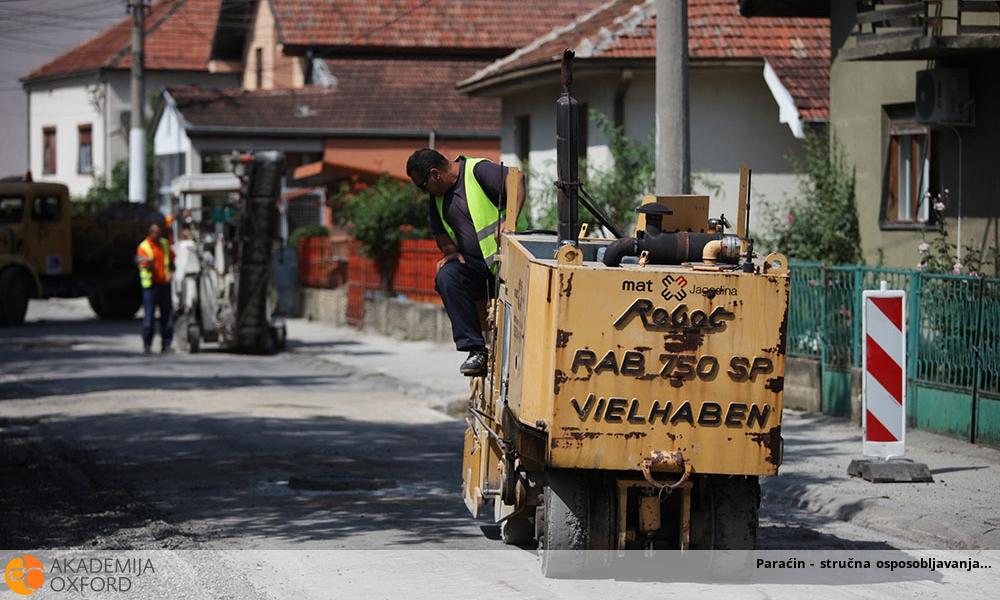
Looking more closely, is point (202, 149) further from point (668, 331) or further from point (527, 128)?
point (668, 331)

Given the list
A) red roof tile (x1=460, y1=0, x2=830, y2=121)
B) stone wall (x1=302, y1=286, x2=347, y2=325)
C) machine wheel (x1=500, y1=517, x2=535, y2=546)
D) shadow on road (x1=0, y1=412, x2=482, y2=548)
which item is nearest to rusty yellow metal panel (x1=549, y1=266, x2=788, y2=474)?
machine wheel (x1=500, y1=517, x2=535, y2=546)

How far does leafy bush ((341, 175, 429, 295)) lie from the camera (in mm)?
27672

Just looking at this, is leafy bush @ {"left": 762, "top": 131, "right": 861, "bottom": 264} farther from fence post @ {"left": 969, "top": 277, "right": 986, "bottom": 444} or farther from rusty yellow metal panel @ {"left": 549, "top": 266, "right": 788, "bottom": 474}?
rusty yellow metal panel @ {"left": 549, "top": 266, "right": 788, "bottom": 474}

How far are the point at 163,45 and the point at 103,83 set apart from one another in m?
2.60

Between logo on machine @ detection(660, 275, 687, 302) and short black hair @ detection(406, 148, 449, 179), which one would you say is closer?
logo on machine @ detection(660, 275, 687, 302)

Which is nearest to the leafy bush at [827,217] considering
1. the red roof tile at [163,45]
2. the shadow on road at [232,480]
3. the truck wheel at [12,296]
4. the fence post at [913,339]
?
the fence post at [913,339]

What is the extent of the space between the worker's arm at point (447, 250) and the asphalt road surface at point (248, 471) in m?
1.64

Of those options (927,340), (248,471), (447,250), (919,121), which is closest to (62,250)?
(919,121)

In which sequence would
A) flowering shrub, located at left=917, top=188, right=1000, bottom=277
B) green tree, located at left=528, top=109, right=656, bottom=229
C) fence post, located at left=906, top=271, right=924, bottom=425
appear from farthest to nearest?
green tree, located at left=528, top=109, right=656, bottom=229 → flowering shrub, located at left=917, top=188, right=1000, bottom=277 → fence post, located at left=906, top=271, right=924, bottom=425

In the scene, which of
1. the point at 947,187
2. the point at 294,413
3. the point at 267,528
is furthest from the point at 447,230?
the point at 947,187

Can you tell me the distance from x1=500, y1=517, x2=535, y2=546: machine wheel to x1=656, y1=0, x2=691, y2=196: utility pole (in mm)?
4634

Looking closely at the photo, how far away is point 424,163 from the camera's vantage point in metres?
8.77

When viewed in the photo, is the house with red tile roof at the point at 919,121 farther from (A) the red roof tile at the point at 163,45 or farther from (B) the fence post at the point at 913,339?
(A) the red roof tile at the point at 163,45

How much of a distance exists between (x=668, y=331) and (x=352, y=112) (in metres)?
31.6
